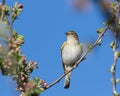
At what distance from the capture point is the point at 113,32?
110 centimetres

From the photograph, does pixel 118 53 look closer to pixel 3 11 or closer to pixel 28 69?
pixel 28 69

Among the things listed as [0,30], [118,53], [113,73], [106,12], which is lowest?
[106,12]

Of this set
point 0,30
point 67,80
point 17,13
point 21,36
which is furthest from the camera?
point 67,80

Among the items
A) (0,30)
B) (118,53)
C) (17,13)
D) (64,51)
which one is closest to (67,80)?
(64,51)

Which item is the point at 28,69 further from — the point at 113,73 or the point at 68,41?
the point at 68,41

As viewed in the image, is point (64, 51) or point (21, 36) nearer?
point (21, 36)

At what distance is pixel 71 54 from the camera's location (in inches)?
474

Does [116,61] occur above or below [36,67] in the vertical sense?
below

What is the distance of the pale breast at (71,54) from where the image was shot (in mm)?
11769

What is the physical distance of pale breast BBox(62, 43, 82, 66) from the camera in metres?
11.8

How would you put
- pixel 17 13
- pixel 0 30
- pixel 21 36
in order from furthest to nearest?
pixel 17 13 → pixel 21 36 → pixel 0 30

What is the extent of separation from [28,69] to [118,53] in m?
1.05

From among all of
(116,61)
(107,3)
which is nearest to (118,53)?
(116,61)

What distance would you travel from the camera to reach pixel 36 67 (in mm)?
3596
